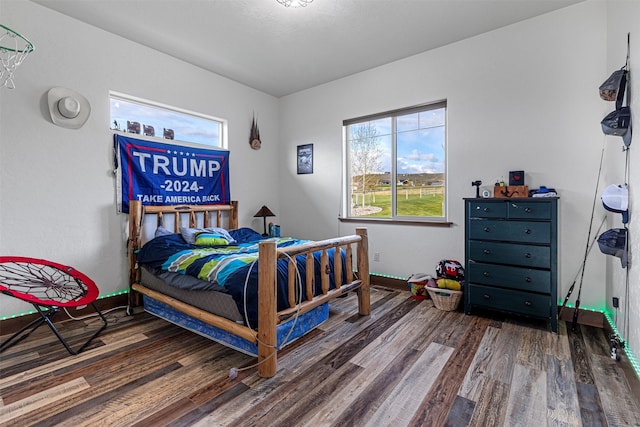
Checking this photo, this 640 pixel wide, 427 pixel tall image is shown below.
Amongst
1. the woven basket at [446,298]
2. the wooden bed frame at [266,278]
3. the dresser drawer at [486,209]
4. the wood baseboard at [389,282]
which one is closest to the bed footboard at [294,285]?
the wooden bed frame at [266,278]

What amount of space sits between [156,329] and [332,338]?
1503 millimetres

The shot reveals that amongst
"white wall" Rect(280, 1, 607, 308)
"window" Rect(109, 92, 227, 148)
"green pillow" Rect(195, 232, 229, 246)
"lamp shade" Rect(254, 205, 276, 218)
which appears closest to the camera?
"white wall" Rect(280, 1, 607, 308)

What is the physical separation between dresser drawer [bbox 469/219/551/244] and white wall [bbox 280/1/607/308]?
41cm

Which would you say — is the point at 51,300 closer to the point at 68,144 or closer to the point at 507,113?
the point at 68,144

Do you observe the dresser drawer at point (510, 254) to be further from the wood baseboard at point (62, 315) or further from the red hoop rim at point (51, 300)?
the wood baseboard at point (62, 315)

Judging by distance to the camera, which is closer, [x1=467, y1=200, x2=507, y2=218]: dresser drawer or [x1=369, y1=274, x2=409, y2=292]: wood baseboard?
[x1=467, y1=200, x2=507, y2=218]: dresser drawer

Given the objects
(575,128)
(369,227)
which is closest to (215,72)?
(369,227)

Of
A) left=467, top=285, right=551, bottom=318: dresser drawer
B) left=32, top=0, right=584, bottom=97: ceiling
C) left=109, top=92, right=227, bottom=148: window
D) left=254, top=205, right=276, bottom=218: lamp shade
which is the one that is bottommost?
left=467, top=285, right=551, bottom=318: dresser drawer

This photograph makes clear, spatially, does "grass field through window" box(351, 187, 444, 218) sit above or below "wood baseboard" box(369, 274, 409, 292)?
above

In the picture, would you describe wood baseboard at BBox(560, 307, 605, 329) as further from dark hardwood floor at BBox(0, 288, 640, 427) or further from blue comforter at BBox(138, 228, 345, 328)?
blue comforter at BBox(138, 228, 345, 328)

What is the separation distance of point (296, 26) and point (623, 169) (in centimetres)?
285

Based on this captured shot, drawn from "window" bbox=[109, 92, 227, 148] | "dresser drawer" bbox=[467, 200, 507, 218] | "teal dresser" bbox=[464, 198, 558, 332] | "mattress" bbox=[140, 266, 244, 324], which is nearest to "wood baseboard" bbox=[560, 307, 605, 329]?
"teal dresser" bbox=[464, 198, 558, 332]

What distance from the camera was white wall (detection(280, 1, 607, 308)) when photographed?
2.61m

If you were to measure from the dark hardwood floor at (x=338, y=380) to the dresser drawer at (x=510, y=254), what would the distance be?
1.80ft
